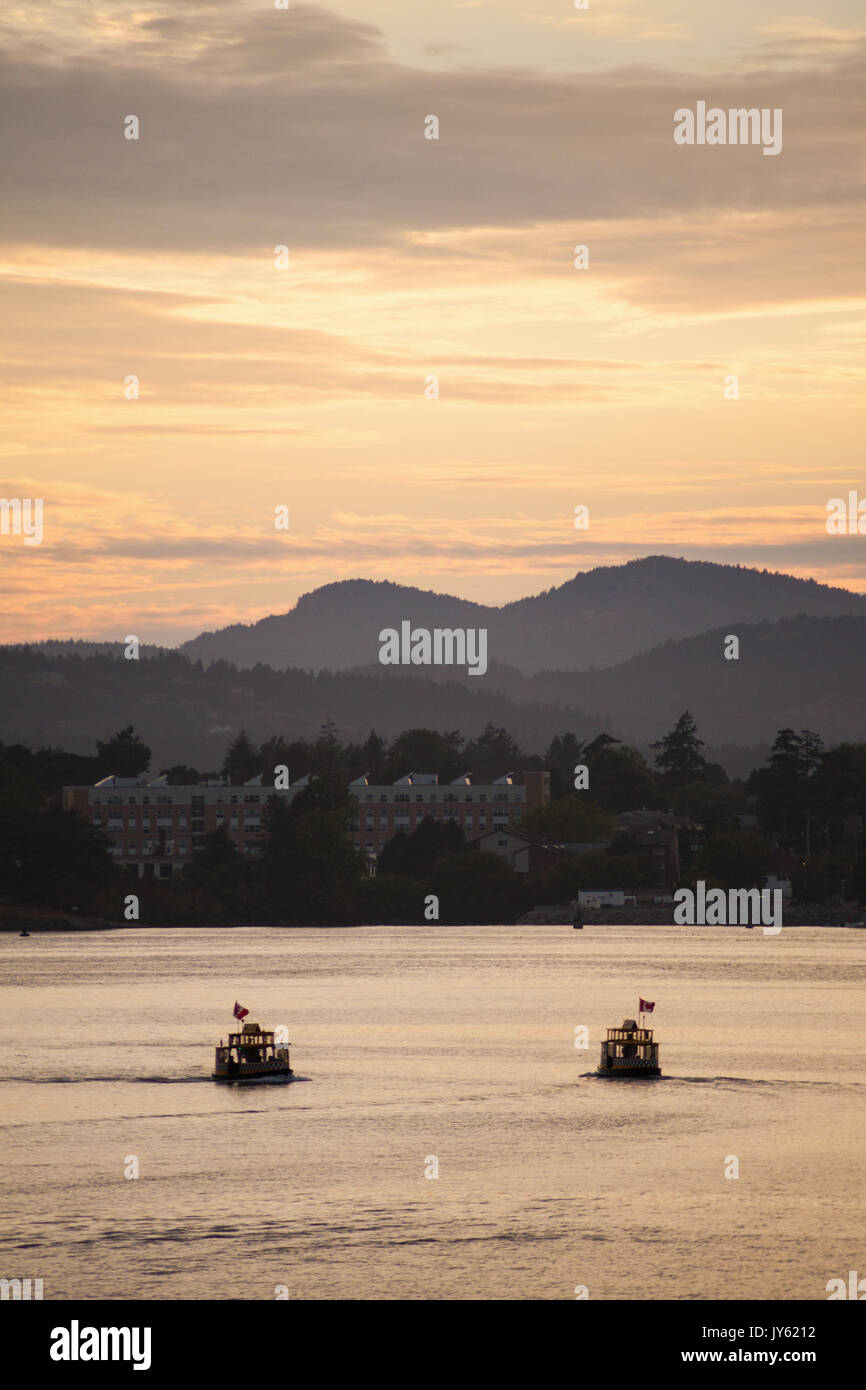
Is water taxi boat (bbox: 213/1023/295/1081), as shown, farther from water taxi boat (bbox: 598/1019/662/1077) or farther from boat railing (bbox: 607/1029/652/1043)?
boat railing (bbox: 607/1029/652/1043)

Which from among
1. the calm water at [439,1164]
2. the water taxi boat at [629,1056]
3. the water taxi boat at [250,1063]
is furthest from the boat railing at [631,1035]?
the water taxi boat at [250,1063]

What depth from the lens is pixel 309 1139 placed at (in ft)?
271

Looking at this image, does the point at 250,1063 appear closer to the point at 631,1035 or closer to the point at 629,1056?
the point at 629,1056

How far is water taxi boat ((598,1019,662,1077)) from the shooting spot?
103062mm

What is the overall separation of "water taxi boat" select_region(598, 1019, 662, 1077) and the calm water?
1.09 m

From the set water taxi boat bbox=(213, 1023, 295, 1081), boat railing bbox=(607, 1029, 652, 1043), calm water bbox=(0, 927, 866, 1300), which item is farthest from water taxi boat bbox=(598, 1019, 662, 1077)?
water taxi boat bbox=(213, 1023, 295, 1081)

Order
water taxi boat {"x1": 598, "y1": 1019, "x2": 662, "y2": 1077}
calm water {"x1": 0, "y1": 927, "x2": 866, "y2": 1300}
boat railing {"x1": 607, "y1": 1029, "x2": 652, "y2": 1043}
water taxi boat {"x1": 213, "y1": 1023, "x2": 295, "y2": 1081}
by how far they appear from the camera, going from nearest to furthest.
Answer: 1. calm water {"x1": 0, "y1": 927, "x2": 866, "y2": 1300}
2. water taxi boat {"x1": 213, "y1": 1023, "x2": 295, "y2": 1081}
3. water taxi boat {"x1": 598, "y1": 1019, "x2": 662, "y2": 1077}
4. boat railing {"x1": 607, "y1": 1029, "x2": 652, "y2": 1043}

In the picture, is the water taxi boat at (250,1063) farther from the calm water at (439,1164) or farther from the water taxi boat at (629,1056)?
the water taxi boat at (629,1056)

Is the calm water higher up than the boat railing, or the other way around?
the boat railing

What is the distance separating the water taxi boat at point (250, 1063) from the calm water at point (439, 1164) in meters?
1.45

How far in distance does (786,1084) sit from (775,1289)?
45304 mm

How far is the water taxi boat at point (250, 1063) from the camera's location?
329 ft
